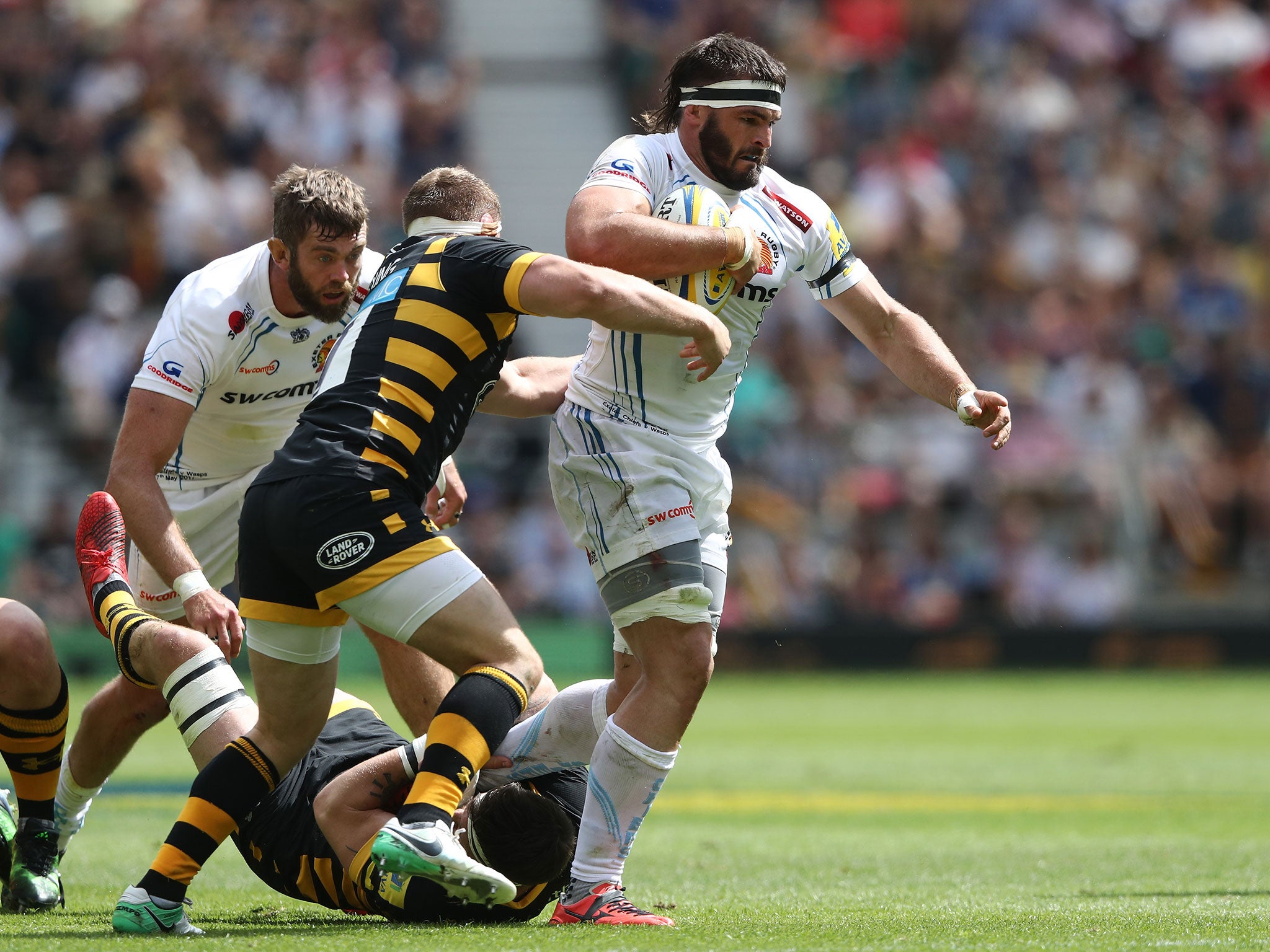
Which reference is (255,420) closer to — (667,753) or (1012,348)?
(667,753)

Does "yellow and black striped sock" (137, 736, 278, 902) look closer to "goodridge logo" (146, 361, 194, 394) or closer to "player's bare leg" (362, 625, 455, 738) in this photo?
"player's bare leg" (362, 625, 455, 738)

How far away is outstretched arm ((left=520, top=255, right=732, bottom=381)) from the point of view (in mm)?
4652

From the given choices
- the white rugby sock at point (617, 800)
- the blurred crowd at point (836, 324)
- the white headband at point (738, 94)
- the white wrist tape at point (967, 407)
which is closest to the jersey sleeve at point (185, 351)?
the white headband at point (738, 94)

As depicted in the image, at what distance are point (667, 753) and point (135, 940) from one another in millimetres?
1662

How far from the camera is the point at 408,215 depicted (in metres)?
5.33

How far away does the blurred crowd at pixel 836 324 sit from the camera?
16766mm

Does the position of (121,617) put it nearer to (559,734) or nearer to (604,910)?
(559,734)

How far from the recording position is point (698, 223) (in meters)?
5.35

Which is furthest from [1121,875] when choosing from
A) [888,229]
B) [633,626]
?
[888,229]

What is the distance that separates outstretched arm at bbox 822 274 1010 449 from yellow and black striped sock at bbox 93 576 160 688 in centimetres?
262

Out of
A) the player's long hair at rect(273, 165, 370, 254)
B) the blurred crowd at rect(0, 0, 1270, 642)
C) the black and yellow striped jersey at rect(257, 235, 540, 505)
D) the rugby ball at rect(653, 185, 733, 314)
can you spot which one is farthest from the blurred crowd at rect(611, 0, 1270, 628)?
the black and yellow striped jersey at rect(257, 235, 540, 505)

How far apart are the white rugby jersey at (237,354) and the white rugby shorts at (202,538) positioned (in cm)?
20

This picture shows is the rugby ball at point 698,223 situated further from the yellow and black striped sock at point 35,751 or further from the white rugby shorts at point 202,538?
the yellow and black striped sock at point 35,751

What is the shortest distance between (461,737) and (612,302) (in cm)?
128
